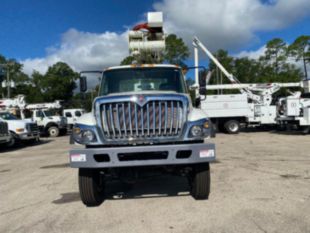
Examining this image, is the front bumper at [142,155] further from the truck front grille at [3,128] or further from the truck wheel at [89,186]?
the truck front grille at [3,128]

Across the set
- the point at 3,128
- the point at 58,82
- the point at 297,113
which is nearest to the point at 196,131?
the point at 3,128

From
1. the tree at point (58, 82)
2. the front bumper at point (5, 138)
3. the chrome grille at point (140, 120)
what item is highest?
the tree at point (58, 82)

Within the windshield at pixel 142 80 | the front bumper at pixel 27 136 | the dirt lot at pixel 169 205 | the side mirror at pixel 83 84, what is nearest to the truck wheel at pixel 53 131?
the front bumper at pixel 27 136

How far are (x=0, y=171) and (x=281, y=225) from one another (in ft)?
27.0

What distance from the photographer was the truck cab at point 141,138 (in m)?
4.65

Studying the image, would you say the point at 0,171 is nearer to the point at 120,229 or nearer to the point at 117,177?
the point at 117,177

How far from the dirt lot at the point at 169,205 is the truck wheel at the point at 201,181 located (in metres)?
0.13

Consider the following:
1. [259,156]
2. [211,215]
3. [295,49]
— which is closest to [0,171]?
[211,215]

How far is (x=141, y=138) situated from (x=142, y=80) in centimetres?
171

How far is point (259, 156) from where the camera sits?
1009cm

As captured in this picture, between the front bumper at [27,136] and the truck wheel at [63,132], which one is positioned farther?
the truck wheel at [63,132]

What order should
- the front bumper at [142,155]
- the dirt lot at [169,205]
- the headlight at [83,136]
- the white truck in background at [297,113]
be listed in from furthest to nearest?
the white truck in background at [297,113] < the headlight at [83,136] < the front bumper at [142,155] < the dirt lot at [169,205]

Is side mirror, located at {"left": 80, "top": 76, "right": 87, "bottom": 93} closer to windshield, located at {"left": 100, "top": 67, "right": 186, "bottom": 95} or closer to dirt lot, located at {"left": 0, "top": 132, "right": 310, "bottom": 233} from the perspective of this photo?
windshield, located at {"left": 100, "top": 67, "right": 186, "bottom": 95}

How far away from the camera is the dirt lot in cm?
433
